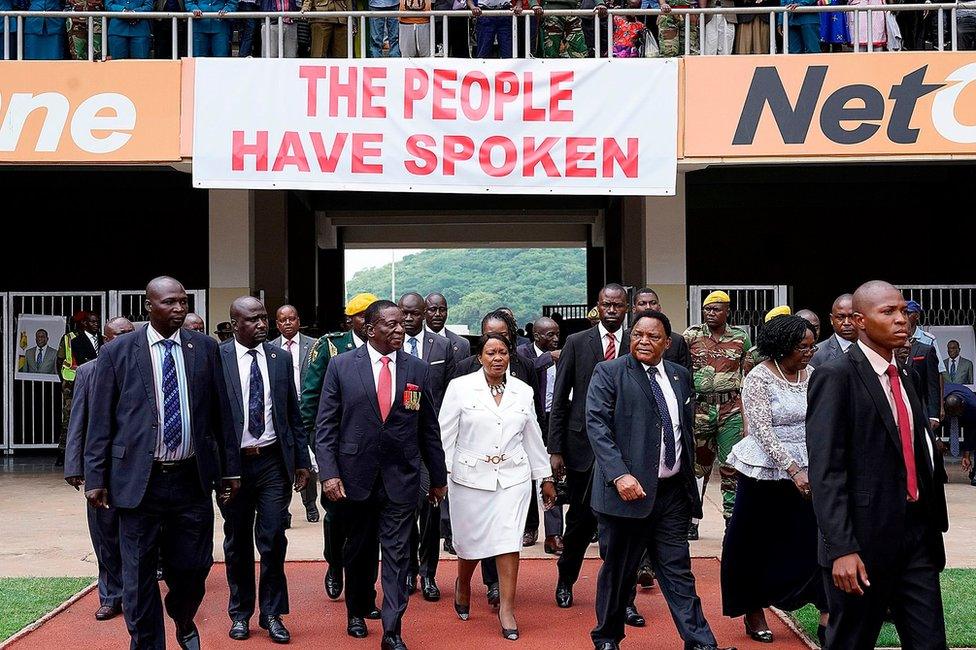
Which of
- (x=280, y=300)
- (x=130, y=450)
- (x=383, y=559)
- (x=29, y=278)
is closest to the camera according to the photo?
(x=130, y=450)

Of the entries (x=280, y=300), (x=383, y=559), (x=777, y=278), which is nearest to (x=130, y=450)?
(x=383, y=559)

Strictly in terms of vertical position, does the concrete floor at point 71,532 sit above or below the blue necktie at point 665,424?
below

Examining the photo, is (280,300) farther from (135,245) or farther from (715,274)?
(715,274)

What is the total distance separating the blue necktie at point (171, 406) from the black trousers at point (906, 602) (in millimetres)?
3076

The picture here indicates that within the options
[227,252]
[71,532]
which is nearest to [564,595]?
[71,532]

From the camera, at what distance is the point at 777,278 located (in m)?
20.9

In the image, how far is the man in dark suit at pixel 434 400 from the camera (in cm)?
754

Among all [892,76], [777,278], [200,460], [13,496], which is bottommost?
[13,496]

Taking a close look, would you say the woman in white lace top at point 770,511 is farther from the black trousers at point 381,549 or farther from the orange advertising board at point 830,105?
the orange advertising board at point 830,105

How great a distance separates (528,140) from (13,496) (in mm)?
6499

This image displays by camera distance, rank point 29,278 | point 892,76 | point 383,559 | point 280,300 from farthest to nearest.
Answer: point 29,278
point 280,300
point 892,76
point 383,559

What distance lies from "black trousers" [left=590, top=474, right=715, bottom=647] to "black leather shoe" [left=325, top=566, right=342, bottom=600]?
2.10m

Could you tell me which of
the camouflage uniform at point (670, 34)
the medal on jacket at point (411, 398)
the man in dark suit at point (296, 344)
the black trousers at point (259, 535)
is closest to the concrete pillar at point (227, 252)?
the man in dark suit at point (296, 344)

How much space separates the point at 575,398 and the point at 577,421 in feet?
0.57
